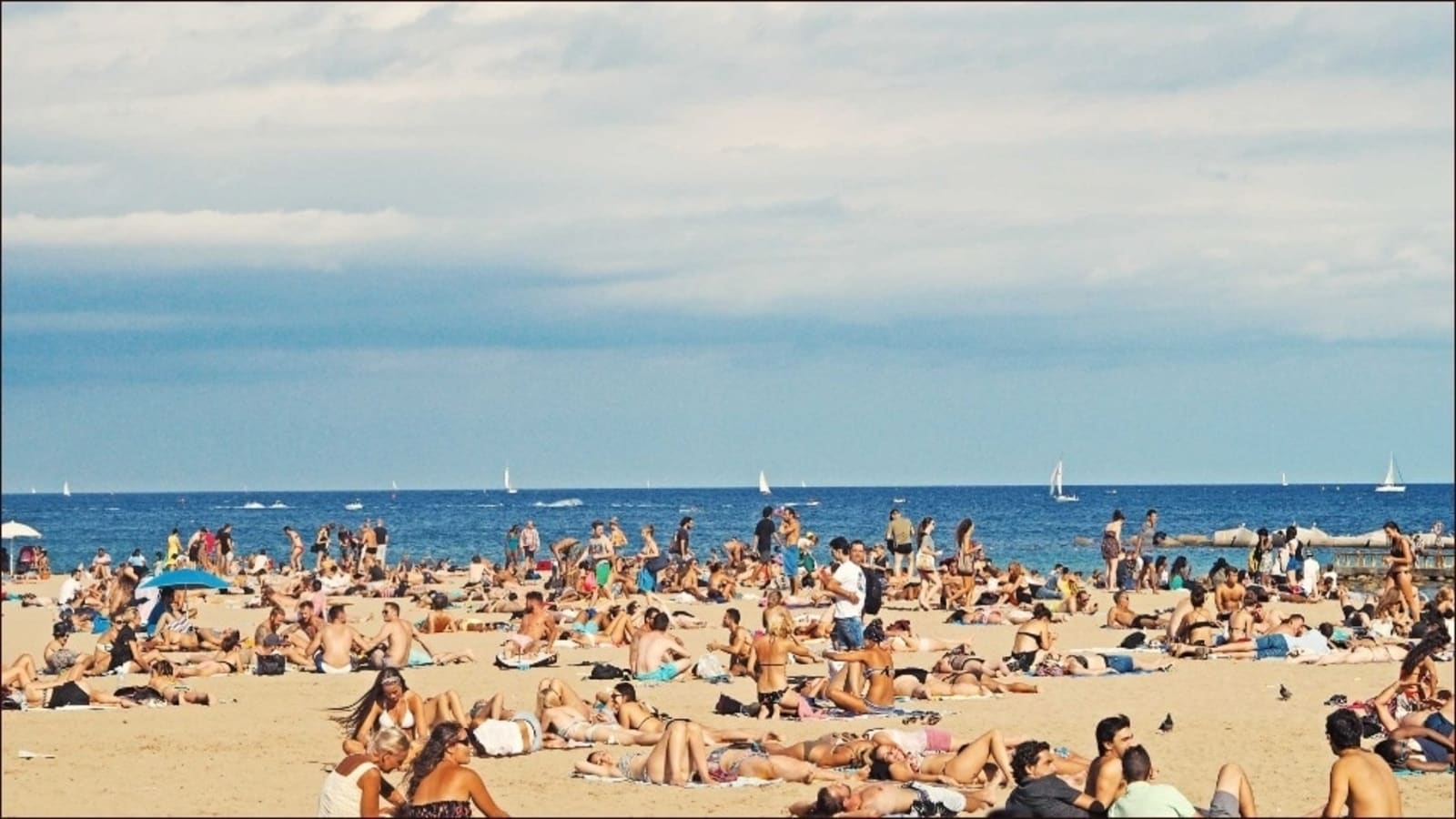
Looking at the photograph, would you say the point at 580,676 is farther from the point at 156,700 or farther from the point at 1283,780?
the point at 1283,780

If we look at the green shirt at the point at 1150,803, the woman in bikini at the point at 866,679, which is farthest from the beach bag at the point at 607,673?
the green shirt at the point at 1150,803

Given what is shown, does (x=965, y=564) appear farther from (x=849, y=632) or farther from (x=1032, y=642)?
(x=849, y=632)

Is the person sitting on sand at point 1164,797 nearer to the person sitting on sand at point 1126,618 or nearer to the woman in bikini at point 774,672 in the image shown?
the woman in bikini at point 774,672

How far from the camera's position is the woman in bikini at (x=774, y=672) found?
16.8 meters

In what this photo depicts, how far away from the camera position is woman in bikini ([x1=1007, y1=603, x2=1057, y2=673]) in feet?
65.3

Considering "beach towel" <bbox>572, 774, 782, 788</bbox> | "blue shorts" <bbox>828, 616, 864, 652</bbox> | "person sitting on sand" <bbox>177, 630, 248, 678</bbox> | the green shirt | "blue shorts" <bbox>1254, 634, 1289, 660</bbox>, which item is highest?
"blue shorts" <bbox>828, 616, 864, 652</bbox>

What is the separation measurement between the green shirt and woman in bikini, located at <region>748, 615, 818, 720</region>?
6.50 meters

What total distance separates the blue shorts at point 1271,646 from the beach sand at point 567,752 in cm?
41

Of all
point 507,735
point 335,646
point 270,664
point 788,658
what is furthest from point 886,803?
point 270,664

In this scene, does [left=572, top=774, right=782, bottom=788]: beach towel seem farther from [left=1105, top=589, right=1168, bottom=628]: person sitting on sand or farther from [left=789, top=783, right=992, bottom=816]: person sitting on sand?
[left=1105, top=589, right=1168, bottom=628]: person sitting on sand

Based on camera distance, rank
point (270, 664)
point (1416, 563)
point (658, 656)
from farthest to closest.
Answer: point (1416, 563) → point (270, 664) → point (658, 656)

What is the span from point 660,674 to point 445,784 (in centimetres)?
901

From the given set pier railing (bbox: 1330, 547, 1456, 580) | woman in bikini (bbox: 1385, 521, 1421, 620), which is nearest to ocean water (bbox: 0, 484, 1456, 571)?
pier railing (bbox: 1330, 547, 1456, 580)

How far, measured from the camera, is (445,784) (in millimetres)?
10750
